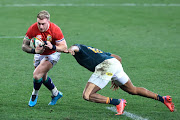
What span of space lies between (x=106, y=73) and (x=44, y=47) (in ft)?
4.40

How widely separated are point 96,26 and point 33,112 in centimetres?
1104

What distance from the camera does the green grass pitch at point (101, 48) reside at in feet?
27.4

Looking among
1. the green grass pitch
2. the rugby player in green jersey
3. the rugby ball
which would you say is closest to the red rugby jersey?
the rugby ball

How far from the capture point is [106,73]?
303 inches

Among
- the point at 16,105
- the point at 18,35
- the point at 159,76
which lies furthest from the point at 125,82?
the point at 18,35

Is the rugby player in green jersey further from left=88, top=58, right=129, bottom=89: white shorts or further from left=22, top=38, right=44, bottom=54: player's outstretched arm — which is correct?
left=22, top=38, right=44, bottom=54: player's outstretched arm

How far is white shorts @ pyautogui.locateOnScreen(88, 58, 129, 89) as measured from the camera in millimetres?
7684

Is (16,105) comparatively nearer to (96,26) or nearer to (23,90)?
(23,90)

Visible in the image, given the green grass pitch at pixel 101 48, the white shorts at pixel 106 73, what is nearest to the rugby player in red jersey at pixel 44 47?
the green grass pitch at pixel 101 48

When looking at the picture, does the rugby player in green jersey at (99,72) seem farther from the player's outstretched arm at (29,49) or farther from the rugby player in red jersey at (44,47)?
the player's outstretched arm at (29,49)

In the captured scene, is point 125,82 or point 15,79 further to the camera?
point 15,79

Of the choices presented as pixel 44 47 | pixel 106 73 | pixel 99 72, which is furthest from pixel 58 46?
pixel 106 73

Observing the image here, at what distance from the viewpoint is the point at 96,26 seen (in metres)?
18.7

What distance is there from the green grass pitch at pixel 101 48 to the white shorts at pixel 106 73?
73cm
